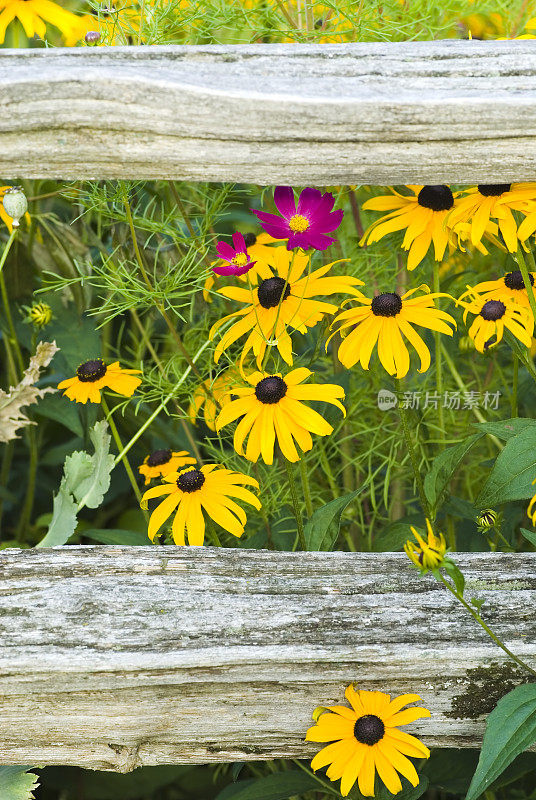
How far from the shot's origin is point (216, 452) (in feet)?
3.67

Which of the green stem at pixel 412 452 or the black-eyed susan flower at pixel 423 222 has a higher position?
the black-eyed susan flower at pixel 423 222

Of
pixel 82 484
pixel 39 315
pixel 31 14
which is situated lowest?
pixel 82 484

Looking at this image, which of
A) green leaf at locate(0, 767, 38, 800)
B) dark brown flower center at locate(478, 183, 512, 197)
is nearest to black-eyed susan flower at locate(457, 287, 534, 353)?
dark brown flower center at locate(478, 183, 512, 197)

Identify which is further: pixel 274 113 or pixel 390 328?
pixel 390 328

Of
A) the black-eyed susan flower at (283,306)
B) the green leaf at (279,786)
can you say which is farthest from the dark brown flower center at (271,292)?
the green leaf at (279,786)

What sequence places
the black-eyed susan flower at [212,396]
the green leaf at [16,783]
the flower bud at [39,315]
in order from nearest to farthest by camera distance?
the green leaf at [16,783]
the black-eyed susan flower at [212,396]
the flower bud at [39,315]

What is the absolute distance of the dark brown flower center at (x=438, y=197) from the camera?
34.9 inches

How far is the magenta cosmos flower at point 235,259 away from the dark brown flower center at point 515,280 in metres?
0.29

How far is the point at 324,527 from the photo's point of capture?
901 millimetres

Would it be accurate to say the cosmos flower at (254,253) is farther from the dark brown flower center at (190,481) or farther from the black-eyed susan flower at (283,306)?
the dark brown flower center at (190,481)

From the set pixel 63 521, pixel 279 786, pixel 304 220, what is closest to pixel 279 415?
pixel 304 220

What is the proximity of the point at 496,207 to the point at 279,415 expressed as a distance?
300 mm

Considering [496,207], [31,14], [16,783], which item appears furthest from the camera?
[31,14]

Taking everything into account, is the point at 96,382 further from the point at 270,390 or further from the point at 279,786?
the point at 279,786
